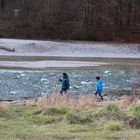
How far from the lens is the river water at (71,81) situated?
886 inches

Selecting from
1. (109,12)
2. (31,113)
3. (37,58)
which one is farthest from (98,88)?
(109,12)

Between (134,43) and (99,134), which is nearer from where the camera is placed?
(99,134)

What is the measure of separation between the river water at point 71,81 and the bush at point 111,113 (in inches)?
341

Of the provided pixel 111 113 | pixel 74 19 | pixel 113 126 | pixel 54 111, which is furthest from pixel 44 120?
pixel 74 19

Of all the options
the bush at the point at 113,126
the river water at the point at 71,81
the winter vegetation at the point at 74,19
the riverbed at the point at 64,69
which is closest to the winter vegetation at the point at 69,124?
the bush at the point at 113,126

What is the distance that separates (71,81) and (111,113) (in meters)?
14.2

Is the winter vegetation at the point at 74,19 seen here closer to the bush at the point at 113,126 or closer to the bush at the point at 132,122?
the bush at the point at 132,122

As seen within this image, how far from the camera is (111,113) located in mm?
12000

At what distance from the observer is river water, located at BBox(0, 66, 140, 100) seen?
73.9ft

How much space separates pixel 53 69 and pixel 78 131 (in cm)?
2033

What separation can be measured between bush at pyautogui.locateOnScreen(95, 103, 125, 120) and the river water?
866 centimetres

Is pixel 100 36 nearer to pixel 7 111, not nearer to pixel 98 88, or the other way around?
pixel 98 88

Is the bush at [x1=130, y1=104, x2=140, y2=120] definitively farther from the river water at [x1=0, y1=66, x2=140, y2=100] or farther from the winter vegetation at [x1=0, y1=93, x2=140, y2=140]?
the river water at [x1=0, y1=66, x2=140, y2=100]

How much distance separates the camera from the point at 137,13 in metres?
59.3
